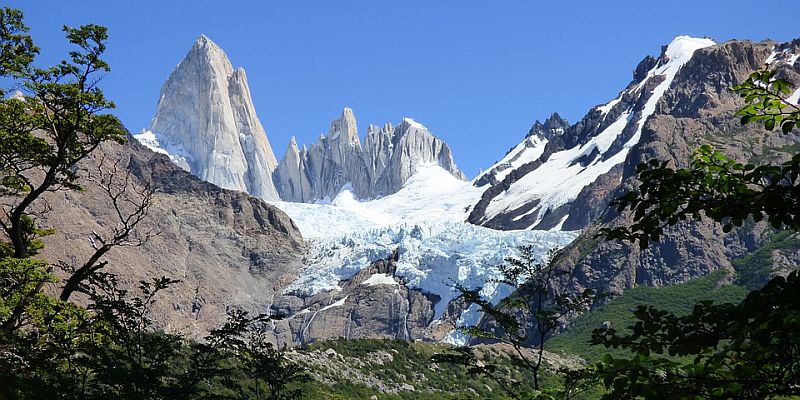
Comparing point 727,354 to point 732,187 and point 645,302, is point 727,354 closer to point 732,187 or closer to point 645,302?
point 732,187

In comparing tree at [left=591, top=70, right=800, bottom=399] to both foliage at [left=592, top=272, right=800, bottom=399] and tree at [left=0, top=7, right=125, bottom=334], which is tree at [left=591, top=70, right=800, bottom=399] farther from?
tree at [left=0, top=7, right=125, bottom=334]

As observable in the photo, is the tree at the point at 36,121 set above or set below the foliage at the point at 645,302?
below

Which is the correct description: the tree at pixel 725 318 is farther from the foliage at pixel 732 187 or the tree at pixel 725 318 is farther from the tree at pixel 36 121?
the tree at pixel 36 121

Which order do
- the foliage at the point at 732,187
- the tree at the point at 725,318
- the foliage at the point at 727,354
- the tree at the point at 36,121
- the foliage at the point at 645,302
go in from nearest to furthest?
1. the foliage at the point at 727,354
2. the tree at the point at 725,318
3. the foliage at the point at 732,187
4. the tree at the point at 36,121
5. the foliage at the point at 645,302

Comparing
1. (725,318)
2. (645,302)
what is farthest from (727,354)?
(645,302)

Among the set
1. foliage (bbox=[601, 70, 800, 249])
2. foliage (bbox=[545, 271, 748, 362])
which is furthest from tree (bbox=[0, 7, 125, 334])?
foliage (bbox=[545, 271, 748, 362])

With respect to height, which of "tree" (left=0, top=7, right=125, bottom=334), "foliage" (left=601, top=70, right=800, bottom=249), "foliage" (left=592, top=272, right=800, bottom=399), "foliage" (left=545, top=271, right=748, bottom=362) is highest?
"foliage" (left=545, top=271, right=748, bottom=362)

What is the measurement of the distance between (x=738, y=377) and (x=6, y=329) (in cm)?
1779

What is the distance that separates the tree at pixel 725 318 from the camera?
5945mm

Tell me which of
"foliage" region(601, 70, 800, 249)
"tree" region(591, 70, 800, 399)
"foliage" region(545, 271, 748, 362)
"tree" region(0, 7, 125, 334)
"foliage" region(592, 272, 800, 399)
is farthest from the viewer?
"foliage" region(545, 271, 748, 362)

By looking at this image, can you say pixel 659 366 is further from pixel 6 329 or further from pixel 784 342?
pixel 6 329

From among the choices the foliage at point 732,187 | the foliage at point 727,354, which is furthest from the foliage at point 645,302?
the foliage at point 727,354

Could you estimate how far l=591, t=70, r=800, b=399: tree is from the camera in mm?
5945

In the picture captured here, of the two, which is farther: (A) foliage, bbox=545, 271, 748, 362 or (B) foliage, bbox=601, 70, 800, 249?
(A) foliage, bbox=545, 271, 748, 362
